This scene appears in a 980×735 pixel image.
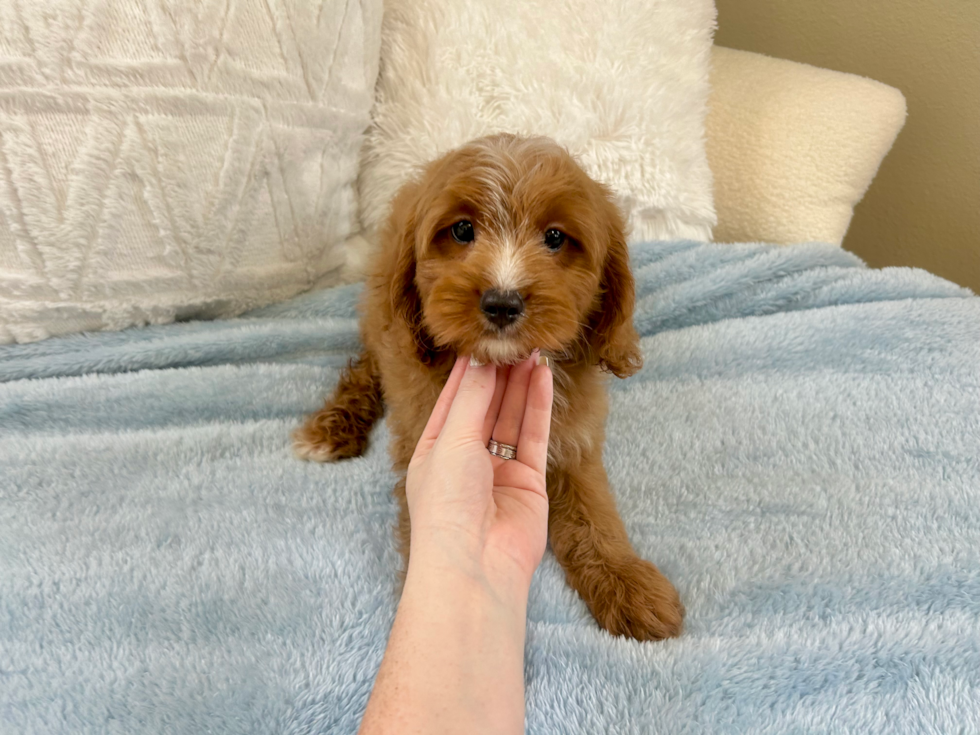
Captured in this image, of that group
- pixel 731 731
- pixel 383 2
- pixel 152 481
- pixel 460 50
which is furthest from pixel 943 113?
pixel 152 481

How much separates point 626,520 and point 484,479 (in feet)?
2.05

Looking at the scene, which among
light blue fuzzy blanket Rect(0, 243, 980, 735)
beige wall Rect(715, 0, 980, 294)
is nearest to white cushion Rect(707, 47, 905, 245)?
light blue fuzzy blanket Rect(0, 243, 980, 735)

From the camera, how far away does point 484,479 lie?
134 centimetres

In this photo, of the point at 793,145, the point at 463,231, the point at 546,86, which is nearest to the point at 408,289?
the point at 463,231

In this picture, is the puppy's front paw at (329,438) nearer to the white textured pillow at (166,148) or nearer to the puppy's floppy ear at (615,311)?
the white textured pillow at (166,148)

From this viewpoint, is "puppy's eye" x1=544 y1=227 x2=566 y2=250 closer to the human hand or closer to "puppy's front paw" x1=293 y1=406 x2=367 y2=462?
the human hand

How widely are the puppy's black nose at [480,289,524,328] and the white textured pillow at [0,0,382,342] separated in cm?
119

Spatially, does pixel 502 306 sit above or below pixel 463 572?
above

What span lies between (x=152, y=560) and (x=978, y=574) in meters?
2.14

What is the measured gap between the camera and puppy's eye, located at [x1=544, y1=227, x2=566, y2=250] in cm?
159

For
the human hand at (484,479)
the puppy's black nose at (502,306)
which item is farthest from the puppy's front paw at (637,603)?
the puppy's black nose at (502,306)

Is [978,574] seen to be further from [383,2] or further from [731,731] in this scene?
Answer: [383,2]

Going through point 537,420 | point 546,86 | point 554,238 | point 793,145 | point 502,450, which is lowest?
point 502,450

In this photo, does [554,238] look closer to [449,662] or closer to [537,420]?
[537,420]
